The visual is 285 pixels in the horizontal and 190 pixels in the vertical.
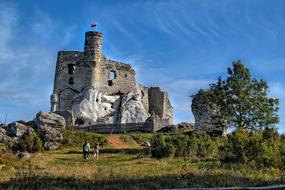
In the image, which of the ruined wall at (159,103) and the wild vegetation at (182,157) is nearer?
the wild vegetation at (182,157)

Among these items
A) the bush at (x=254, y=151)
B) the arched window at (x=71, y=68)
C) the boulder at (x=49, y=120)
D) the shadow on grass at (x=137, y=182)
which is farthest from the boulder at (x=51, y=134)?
the shadow on grass at (x=137, y=182)

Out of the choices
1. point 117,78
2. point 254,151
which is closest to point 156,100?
Result: point 117,78

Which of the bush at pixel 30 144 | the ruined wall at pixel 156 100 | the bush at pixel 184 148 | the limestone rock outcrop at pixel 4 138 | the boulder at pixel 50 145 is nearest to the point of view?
the bush at pixel 184 148

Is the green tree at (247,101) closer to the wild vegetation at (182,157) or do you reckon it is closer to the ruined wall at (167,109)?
the wild vegetation at (182,157)

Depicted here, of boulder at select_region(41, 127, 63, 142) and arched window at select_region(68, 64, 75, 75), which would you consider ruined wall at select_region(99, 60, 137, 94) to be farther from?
boulder at select_region(41, 127, 63, 142)

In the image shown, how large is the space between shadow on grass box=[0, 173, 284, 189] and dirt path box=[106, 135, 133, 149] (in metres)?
20.7

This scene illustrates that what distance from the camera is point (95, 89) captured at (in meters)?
54.2

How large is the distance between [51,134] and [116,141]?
5689 mm

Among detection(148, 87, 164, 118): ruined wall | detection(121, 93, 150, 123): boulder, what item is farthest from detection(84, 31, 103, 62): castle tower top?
detection(148, 87, 164, 118): ruined wall

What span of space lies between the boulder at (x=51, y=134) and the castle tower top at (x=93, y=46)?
1934 centimetres

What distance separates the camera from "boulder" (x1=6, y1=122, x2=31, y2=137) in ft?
120

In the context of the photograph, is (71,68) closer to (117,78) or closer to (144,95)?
(117,78)

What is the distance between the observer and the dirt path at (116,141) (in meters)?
37.9

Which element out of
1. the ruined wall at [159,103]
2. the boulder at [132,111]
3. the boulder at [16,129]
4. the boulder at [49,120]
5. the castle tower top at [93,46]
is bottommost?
the boulder at [16,129]
